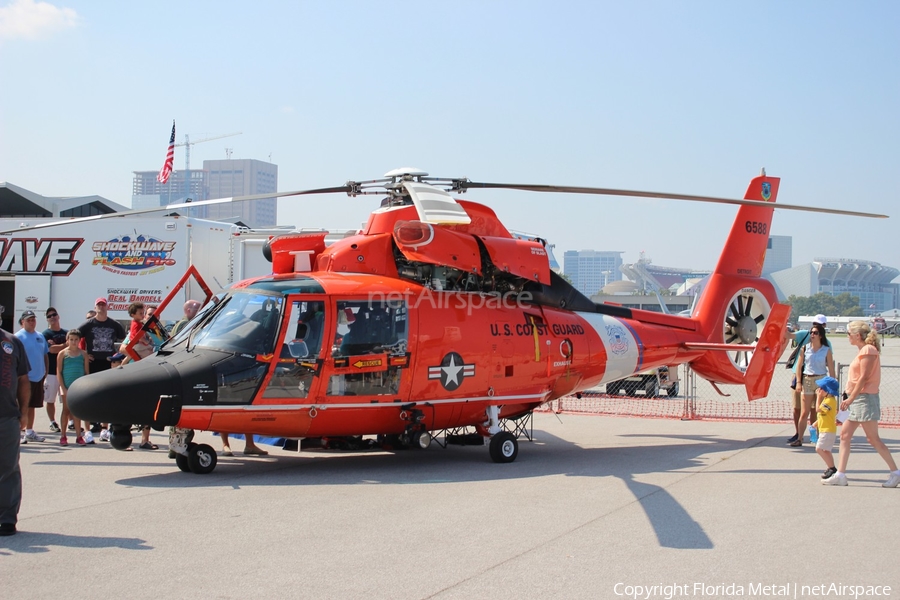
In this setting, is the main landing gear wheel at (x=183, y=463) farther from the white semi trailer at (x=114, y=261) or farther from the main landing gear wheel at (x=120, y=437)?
the white semi trailer at (x=114, y=261)

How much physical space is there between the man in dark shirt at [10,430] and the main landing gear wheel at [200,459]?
8.19 ft

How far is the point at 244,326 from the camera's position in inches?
340

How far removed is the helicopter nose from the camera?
778 cm

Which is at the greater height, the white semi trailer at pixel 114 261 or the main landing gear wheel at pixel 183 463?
the white semi trailer at pixel 114 261

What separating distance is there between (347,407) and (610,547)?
3.94m

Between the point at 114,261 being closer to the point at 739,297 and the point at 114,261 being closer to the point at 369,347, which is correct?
the point at 369,347

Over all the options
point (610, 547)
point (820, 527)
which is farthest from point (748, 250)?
point (610, 547)

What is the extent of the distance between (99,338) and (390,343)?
462cm

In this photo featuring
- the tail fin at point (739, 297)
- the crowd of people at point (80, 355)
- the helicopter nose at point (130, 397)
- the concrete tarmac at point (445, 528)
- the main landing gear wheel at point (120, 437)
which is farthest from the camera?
the tail fin at point (739, 297)

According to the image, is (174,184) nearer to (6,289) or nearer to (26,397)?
(6,289)

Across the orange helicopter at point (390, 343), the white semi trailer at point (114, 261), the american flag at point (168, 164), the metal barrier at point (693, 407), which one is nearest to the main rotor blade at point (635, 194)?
the orange helicopter at point (390, 343)

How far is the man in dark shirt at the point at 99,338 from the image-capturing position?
36.2 feet

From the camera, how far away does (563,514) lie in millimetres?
6852

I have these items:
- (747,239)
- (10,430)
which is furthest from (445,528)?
(747,239)
